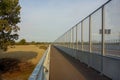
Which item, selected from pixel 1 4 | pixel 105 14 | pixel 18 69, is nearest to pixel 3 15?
pixel 1 4

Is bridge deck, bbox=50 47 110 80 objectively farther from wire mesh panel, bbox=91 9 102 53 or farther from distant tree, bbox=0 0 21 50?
distant tree, bbox=0 0 21 50

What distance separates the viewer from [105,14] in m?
15.2

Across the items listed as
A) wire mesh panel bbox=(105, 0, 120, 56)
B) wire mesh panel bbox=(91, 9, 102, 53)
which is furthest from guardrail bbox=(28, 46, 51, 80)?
wire mesh panel bbox=(91, 9, 102, 53)

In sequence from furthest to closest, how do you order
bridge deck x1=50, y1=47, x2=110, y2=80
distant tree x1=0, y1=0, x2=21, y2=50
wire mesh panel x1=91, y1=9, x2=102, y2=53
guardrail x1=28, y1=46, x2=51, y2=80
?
distant tree x1=0, y1=0, x2=21, y2=50 < wire mesh panel x1=91, y1=9, x2=102, y2=53 < bridge deck x1=50, y1=47, x2=110, y2=80 < guardrail x1=28, y1=46, x2=51, y2=80

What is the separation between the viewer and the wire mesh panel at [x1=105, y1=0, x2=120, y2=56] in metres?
12.7

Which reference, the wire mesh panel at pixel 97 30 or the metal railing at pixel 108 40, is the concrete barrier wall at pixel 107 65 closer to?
the metal railing at pixel 108 40

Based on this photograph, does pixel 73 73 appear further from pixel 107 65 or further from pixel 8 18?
pixel 8 18

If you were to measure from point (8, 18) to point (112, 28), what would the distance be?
30079mm

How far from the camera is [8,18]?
42156mm

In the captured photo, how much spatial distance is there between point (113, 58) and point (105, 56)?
162cm

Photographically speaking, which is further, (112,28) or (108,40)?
(108,40)

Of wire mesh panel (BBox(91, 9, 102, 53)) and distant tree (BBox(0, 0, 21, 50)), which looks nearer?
wire mesh panel (BBox(91, 9, 102, 53))

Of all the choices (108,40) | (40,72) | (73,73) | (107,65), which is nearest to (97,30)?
(73,73)

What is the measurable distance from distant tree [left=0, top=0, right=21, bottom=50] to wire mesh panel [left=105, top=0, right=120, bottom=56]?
27.3 m
